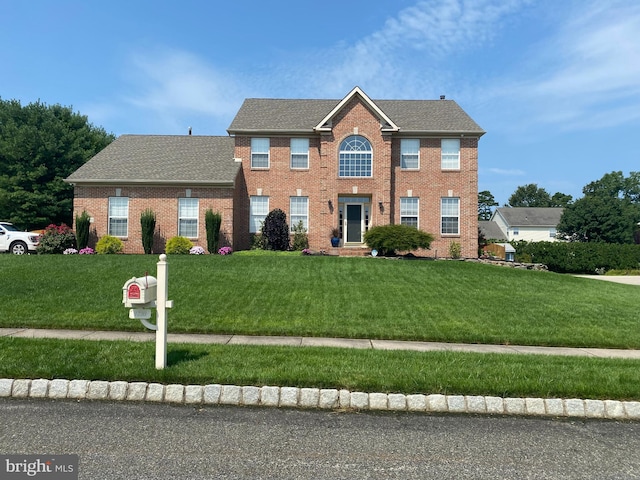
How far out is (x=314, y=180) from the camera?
24125 mm

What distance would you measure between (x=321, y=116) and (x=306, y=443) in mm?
23404

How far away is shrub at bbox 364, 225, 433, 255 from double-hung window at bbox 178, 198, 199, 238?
9.35 m

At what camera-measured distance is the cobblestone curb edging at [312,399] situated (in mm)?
4812

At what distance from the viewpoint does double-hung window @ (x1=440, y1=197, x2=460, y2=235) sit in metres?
24.2

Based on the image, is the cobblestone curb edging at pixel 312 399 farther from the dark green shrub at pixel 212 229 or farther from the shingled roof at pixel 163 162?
the shingled roof at pixel 163 162

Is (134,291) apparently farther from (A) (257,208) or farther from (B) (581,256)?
(B) (581,256)

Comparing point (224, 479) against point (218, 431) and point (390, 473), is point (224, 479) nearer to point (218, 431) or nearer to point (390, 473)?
point (218, 431)

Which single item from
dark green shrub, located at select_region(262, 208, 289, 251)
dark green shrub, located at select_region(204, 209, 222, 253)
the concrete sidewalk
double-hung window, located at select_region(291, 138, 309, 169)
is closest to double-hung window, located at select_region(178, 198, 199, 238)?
dark green shrub, located at select_region(204, 209, 222, 253)

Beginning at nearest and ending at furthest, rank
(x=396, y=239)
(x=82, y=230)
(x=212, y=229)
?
1. (x=396, y=239)
2. (x=212, y=229)
3. (x=82, y=230)

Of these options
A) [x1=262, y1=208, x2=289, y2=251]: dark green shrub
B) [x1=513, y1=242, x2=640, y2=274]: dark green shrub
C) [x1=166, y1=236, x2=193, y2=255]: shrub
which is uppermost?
[x1=262, y1=208, x2=289, y2=251]: dark green shrub

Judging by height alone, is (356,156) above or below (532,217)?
above

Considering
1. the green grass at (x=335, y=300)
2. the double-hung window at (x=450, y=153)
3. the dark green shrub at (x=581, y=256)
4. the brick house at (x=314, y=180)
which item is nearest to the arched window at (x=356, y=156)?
the brick house at (x=314, y=180)

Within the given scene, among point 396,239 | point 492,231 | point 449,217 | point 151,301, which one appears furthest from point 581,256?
point 492,231

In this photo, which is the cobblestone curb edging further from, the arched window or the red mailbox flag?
the arched window
